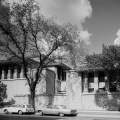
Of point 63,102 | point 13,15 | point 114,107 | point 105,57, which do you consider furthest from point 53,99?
point 13,15

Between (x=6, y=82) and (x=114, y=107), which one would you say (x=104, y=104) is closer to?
(x=114, y=107)

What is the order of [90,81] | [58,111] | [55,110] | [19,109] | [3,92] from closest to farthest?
[58,111] < [55,110] < [19,109] < [90,81] < [3,92]

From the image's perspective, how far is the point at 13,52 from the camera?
1432 inches

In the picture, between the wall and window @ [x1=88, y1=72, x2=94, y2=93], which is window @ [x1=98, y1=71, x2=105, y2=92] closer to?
window @ [x1=88, y1=72, x2=94, y2=93]

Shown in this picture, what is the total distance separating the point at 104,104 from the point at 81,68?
6.52 meters

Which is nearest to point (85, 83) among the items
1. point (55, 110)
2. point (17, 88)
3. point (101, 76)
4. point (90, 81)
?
point (90, 81)

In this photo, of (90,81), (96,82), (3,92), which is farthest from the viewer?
(3,92)

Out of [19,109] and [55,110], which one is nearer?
[55,110]

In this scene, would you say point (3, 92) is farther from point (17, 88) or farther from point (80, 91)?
point (80, 91)

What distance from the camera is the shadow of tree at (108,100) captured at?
3759cm

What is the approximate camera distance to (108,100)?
38.0 metres

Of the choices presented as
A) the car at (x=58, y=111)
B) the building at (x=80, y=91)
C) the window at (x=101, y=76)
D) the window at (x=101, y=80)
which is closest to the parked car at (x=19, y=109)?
the car at (x=58, y=111)

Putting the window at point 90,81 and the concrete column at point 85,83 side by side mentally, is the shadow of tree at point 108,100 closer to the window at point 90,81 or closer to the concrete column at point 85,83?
the window at point 90,81

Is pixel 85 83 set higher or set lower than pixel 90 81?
lower
